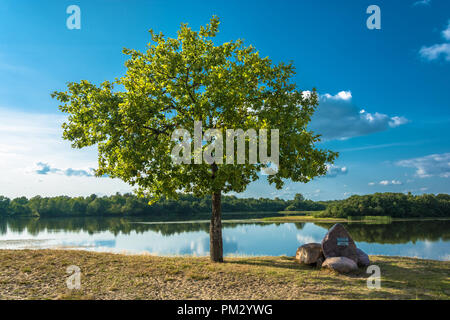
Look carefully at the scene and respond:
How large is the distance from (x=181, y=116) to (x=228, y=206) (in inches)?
4157

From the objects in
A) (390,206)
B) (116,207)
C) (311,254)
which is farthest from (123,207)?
(311,254)

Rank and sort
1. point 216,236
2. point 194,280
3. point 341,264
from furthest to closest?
1. point 216,236
2. point 341,264
3. point 194,280

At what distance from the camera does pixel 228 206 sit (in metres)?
122

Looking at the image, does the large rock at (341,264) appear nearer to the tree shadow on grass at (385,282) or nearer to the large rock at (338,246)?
the tree shadow on grass at (385,282)

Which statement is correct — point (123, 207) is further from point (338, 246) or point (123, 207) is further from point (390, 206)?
point (338, 246)

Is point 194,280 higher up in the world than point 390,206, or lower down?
higher up

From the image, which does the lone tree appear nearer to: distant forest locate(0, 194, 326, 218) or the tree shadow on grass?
the tree shadow on grass

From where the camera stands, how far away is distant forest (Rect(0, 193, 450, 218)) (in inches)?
3391

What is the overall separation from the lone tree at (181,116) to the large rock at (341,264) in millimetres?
4424

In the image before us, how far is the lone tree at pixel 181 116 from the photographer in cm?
1622

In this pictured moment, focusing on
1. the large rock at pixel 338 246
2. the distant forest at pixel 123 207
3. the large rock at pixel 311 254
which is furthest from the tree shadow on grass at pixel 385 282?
the distant forest at pixel 123 207

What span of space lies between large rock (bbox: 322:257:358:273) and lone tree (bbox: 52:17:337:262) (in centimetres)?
442

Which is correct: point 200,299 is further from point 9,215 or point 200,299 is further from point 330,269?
point 9,215
